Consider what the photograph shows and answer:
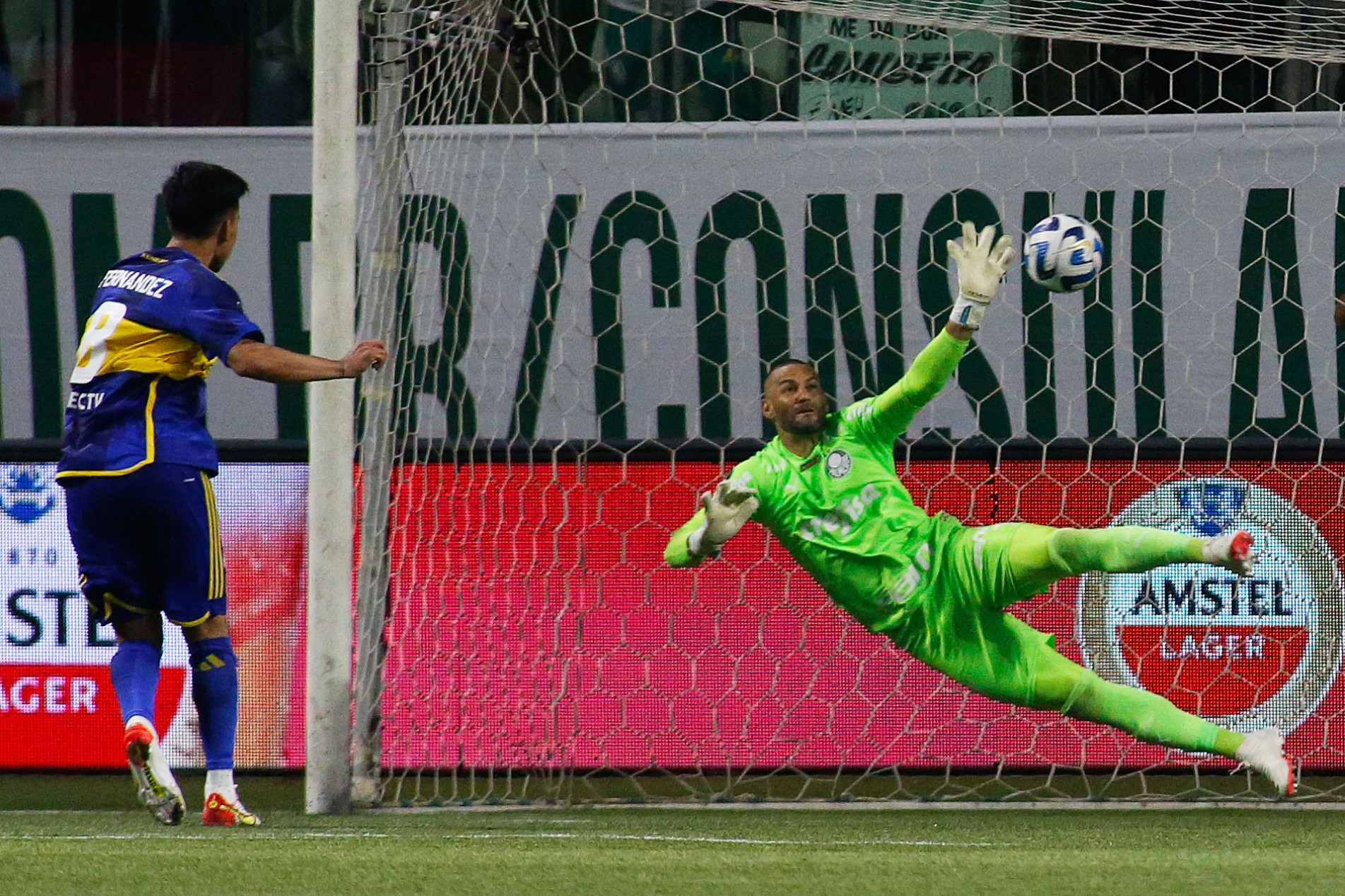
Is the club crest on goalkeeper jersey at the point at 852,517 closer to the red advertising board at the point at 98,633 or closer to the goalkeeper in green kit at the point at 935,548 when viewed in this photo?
the goalkeeper in green kit at the point at 935,548

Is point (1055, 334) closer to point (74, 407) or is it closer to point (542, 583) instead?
point (542, 583)

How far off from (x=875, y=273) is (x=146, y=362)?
9.35ft

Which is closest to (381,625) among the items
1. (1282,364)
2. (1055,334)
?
(1055,334)

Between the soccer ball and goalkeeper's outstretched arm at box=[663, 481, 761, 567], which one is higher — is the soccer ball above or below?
above

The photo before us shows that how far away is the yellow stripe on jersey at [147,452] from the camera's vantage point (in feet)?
13.6

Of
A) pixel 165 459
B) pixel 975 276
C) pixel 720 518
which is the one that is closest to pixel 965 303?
pixel 975 276

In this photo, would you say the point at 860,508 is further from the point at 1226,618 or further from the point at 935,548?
the point at 1226,618

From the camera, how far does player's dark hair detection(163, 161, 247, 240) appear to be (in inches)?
168

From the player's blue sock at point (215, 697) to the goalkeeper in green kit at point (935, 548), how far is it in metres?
1.10

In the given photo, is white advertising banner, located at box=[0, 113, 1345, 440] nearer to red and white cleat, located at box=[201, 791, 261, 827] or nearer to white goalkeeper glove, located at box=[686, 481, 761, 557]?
white goalkeeper glove, located at box=[686, 481, 761, 557]

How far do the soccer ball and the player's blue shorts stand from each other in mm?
2077

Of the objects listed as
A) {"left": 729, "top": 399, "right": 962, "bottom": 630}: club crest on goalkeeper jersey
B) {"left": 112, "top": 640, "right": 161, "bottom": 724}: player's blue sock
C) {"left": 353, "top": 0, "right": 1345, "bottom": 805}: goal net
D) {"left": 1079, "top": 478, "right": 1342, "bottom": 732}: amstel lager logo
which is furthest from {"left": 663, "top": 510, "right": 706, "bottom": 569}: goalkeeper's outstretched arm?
{"left": 1079, "top": 478, "right": 1342, "bottom": 732}: amstel lager logo

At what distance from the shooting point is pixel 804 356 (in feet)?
20.7

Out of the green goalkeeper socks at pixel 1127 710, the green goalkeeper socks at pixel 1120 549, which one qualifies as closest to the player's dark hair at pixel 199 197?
the green goalkeeper socks at pixel 1120 549
